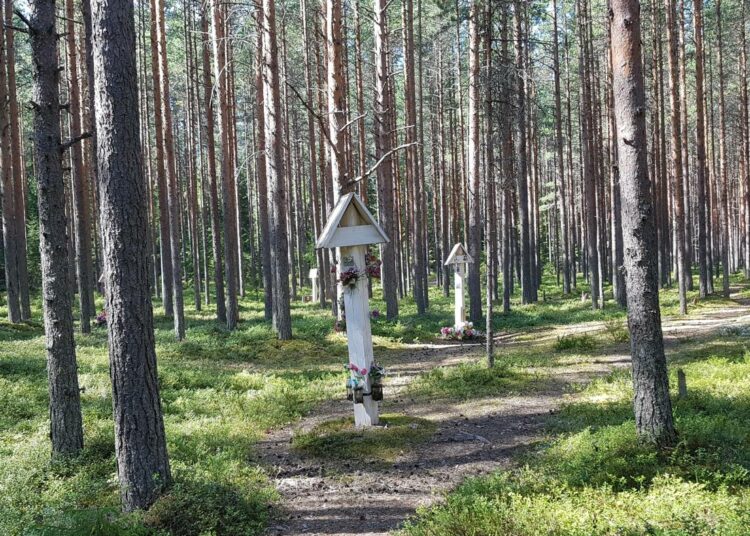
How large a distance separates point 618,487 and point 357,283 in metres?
4.43

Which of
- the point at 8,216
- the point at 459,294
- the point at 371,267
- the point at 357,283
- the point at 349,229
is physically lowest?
the point at 459,294

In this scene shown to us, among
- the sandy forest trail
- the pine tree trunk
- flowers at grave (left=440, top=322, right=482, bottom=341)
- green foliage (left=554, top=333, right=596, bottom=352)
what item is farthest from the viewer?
flowers at grave (left=440, top=322, right=482, bottom=341)

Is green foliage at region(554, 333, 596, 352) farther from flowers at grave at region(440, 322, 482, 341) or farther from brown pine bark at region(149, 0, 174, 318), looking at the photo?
brown pine bark at region(149, 0, 174, 318)

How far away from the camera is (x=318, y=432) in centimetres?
841

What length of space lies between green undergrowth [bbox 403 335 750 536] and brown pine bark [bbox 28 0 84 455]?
4.57 m

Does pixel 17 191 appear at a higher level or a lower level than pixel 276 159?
higher

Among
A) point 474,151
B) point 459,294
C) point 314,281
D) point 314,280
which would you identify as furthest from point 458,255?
point 314,281

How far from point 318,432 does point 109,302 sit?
4170 mm

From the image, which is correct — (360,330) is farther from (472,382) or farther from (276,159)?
(276,159)

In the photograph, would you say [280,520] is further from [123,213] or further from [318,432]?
[123,213]

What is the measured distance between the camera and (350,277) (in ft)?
27.5

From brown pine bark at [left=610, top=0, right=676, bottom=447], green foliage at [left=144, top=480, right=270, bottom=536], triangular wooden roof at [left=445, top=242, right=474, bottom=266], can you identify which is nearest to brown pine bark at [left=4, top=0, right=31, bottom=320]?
triangular wooden roof at [left=445, top=242, right=474, bottom=266]

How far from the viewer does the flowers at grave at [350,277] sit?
27.5ft

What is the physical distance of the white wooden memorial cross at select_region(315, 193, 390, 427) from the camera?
841cm
